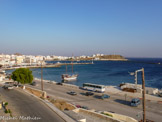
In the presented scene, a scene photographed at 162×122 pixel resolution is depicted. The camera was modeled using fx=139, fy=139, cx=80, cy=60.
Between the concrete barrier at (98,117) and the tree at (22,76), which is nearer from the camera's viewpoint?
the concrete barrier at (98,117)

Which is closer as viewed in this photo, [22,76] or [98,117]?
[98,117]

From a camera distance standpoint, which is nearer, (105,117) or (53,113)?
(53,113)

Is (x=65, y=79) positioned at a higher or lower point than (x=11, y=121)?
lower

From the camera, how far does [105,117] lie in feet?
43.5

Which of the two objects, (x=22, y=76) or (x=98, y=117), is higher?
(x=22, y=76)

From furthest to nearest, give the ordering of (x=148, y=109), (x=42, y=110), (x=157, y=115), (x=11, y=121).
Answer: (x=148, y=109) → (x=157, y=115) → (x=42, y=110) → (x=11, y=121)

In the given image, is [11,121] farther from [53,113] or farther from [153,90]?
[153,90]

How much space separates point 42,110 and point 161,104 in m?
17.0

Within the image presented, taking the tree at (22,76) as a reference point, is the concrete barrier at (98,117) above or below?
below

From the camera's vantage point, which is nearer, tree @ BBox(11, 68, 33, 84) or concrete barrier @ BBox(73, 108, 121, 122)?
concrete barrier @ BBox(73, 108, 121, 122)

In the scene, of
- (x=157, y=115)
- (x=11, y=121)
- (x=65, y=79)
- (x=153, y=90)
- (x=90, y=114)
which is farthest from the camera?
(x=65, y=79)

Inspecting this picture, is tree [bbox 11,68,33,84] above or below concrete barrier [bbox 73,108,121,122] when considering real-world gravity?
above

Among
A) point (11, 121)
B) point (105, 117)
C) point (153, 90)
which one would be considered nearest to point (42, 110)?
point (11, 121)

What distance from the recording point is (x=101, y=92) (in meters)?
28.5
